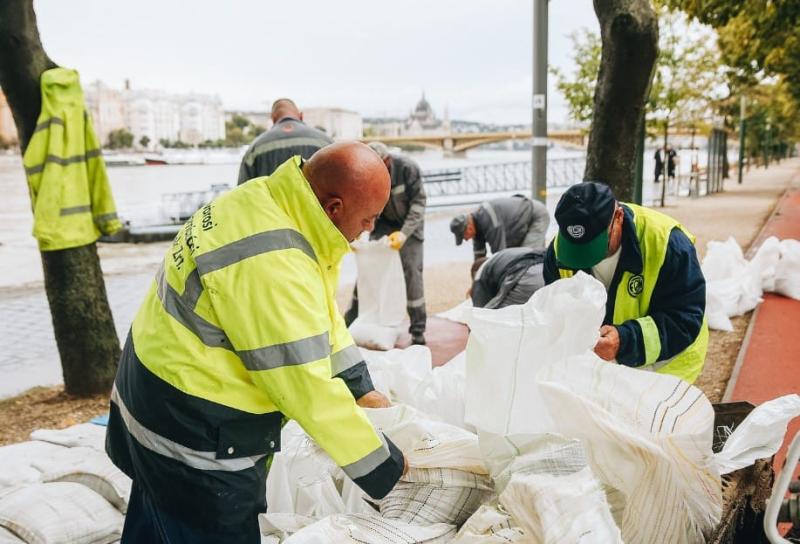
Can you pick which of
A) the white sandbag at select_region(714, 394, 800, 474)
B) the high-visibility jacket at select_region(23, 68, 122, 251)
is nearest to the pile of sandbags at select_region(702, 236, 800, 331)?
the white sandbag at select_region(714, 394, 800, 474)

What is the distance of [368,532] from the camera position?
192cm

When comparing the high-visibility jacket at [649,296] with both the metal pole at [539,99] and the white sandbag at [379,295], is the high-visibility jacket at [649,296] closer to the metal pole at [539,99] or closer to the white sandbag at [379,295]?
the white sandbag at [379,295]

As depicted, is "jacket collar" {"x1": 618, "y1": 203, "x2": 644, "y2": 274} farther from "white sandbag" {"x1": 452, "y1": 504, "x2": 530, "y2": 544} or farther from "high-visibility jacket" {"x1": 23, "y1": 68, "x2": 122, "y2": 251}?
"high-visibility jacket" {"x1": 23, "y1": 68, "x2": 122, "y2": 251}

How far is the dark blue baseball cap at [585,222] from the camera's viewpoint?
8.49 ft

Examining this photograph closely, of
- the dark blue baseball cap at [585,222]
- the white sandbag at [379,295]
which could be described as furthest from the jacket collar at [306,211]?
the white sandbag at [379,295]

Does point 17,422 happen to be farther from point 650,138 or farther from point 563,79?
point 650,138

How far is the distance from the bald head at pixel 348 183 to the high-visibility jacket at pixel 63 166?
317cm

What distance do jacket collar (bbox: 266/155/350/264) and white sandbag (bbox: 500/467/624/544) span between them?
756 mm

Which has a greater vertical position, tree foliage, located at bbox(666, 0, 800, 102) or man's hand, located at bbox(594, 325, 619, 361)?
tree foliage, located at bbox(666, 0, 800, 102)

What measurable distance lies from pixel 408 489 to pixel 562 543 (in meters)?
0.56

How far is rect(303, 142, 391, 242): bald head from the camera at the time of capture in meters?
1.71

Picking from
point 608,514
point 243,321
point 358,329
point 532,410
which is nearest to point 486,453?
point 532,410

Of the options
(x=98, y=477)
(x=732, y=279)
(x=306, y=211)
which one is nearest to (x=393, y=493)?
(x=306, y=211)

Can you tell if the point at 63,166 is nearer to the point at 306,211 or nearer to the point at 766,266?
Result: the point at 306,211
